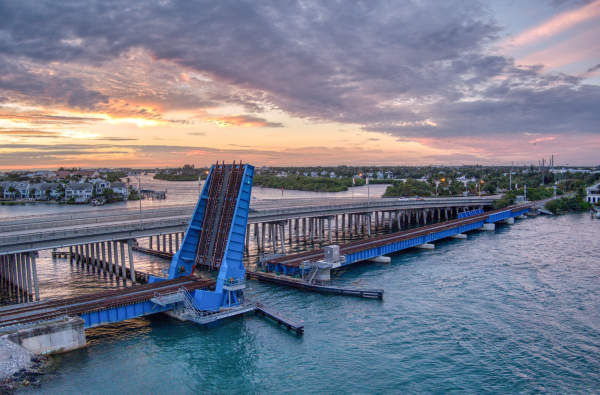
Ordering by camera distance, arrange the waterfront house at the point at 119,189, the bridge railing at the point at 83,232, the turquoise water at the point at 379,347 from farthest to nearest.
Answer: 1. the waterfront house at the point at 119,189
2. the bridge railing at the point at 83,232
3. the turquoise water at the point at 379,347

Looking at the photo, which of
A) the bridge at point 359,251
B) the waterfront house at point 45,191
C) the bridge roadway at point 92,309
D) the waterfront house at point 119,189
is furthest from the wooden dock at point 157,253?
the waterfront house at point 45,191

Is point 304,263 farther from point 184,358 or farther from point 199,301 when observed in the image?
point 184,358

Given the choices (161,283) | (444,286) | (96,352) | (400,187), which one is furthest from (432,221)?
(96,352)

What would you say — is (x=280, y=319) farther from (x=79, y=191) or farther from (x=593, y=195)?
(x=79, y=191)

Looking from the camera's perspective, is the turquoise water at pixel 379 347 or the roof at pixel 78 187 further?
the roof at pixel 78 187

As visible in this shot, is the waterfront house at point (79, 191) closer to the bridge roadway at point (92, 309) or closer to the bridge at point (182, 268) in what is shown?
the bridge at point (182, 268)

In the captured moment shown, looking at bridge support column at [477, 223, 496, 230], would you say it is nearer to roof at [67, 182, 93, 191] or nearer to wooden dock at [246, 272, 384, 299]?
wooden dock at [246, 272, 384, 299]
